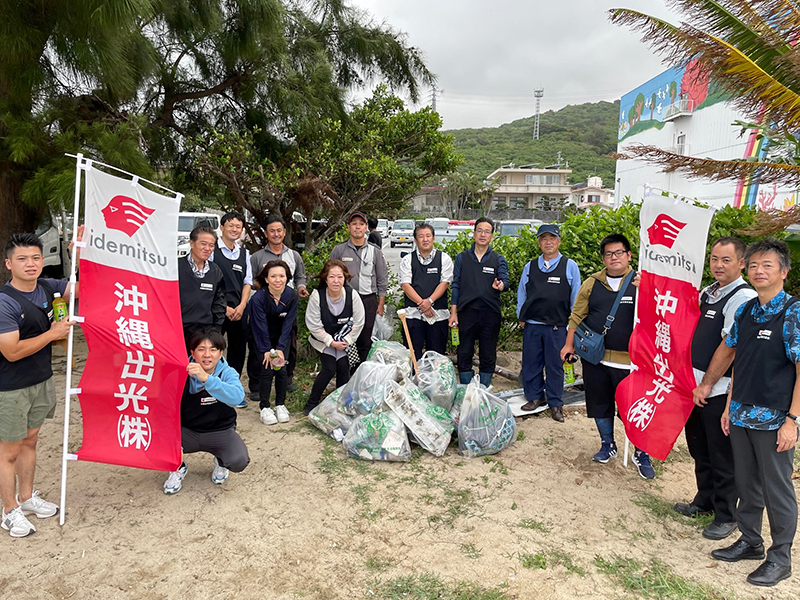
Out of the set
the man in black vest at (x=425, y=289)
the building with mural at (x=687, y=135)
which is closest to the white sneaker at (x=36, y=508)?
the man in black vest at (x=425, y=289)

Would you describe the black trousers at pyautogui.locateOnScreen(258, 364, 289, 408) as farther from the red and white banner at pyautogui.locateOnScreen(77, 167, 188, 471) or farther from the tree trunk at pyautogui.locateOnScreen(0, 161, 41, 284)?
the tree trunk at pyautogui.locateOnScreen(0, 161, 41, 284)

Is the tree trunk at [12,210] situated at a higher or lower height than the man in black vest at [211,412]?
higher

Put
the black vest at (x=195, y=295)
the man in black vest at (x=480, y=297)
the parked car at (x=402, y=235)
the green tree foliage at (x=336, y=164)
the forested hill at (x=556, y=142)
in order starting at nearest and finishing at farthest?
the black vest at (x=195, y=295)
the man in black vest at (x=480, y=297)
the green tree foliage at (x=336, y=164)
the parked car at (x=402, y=235)
the forested hill at (x=556, y=142)

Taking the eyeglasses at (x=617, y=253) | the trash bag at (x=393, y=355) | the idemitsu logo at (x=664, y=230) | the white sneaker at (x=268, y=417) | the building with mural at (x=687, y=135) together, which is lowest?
the white sneaker at (x=268, y=417)

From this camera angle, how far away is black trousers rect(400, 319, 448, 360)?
554 centimetres

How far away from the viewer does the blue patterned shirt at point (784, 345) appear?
2.72 meters

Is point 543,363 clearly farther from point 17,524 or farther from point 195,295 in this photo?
point 17,524

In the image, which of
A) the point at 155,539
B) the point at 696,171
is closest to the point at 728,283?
the point at 696,171

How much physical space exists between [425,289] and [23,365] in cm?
341

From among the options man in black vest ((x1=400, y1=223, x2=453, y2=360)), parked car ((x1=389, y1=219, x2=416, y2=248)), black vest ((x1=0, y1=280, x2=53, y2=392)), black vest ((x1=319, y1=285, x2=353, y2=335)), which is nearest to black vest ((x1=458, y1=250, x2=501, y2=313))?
man in black vest ((x1=400, y1=223, x2=453, y2=360))

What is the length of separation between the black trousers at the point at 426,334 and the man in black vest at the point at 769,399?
2.93 m

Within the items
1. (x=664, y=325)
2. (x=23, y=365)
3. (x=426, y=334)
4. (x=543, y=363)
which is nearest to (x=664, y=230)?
(x=664, y=325)

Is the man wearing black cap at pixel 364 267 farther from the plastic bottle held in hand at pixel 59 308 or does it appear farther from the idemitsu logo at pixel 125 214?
the plastic bottle held in hand at pixel 59 308

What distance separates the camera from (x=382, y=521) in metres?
3.42
